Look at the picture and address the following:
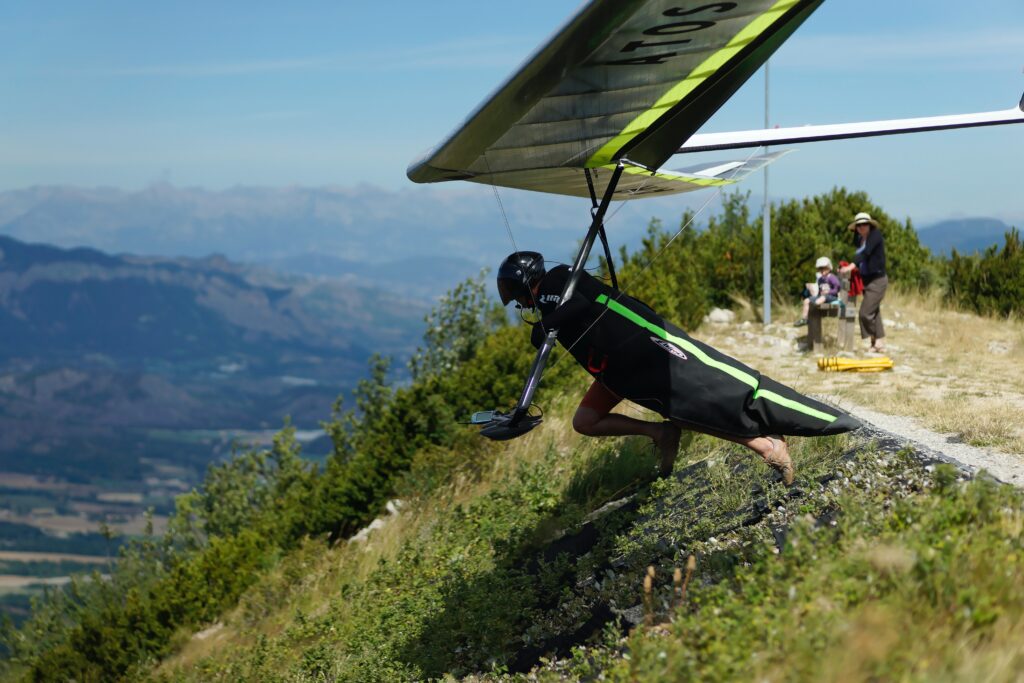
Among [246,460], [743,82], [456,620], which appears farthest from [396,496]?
[246,460]

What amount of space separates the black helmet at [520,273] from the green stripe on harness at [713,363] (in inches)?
17.5

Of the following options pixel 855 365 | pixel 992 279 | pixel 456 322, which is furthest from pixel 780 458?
pixel 456 322

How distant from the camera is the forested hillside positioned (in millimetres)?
3961

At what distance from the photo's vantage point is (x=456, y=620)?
24.7 feet

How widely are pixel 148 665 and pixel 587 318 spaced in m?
9.74

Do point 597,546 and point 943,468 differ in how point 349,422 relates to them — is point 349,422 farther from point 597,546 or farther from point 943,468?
point 943,468

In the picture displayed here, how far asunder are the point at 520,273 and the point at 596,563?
7.79ft

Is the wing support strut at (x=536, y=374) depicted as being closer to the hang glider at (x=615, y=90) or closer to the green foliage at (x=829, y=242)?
the hang glider at (x=615, y=90)

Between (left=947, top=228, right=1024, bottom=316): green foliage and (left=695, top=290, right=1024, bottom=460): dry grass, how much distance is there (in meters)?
0.43

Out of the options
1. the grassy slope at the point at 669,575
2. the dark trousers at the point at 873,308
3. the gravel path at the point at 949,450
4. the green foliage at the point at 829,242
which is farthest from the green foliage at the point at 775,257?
the gravel path at the point at 949,450

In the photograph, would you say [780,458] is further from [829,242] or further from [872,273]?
[829,242]

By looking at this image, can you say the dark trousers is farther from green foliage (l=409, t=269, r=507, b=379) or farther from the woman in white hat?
green foliage (l=409, t=269, r=507, b=379)

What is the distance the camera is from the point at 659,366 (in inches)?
242

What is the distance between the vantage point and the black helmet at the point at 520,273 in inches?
247
